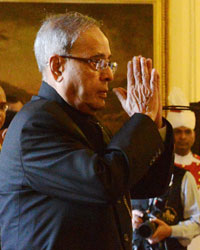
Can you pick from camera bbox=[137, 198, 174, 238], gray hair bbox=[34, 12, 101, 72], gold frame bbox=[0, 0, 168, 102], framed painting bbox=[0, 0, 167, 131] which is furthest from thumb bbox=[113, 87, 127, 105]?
gold frame bbox=[0, 0, 168, 102]

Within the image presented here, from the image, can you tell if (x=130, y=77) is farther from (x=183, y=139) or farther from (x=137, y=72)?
(x=183, y=139)

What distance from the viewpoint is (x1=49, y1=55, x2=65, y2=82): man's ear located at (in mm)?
1710

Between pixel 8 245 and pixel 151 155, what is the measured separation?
537 millimetres

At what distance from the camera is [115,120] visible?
512 centimetres

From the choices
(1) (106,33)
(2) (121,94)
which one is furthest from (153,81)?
(1) (106,33)

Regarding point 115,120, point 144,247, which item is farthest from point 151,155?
point 115,120

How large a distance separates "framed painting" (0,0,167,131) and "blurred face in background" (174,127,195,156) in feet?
1.44

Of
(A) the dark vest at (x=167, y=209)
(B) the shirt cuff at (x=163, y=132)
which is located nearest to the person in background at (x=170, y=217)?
(A) the dark vest at (x=167, y=209)

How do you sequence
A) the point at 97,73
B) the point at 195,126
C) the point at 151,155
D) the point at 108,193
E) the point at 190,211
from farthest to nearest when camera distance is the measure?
the point at 195,126 < the point at 190,211 < the point at 97,73 < the point at 151,155 < the point at 108,193

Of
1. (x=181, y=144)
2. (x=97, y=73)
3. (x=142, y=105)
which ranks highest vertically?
(x=97, y=73)

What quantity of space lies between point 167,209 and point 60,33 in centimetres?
232

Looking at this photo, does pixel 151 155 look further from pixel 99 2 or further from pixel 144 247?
pixel 99 2

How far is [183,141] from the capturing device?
16.8 feet

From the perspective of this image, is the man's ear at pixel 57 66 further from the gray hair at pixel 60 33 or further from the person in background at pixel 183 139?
the person in background at pixel 183 139
